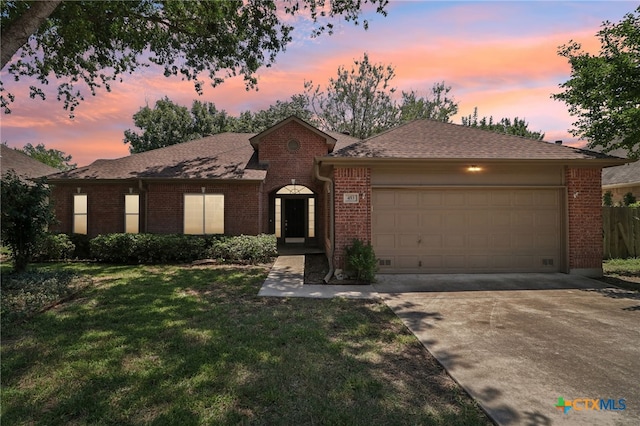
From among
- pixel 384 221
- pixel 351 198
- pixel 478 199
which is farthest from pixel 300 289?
pixel 478 199

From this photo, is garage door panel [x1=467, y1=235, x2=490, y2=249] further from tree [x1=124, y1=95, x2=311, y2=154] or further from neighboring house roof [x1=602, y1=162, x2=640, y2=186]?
tree [x1=124, y1=95, x2=311, y2=154]

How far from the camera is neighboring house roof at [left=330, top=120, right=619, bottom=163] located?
9148mm

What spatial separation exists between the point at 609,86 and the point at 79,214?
20.6 meters

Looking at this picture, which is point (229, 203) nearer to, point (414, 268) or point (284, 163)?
point (284, 163)

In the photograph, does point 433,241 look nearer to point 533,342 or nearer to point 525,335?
point 525,335

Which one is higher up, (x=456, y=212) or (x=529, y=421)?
(x=456, y=212)

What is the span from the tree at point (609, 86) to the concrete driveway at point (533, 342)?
192 inches

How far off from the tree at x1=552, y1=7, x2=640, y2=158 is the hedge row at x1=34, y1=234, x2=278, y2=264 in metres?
11.6

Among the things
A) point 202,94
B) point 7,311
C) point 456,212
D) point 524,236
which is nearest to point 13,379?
point 7,311

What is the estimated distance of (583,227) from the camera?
370 inches

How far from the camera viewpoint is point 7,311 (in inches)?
218

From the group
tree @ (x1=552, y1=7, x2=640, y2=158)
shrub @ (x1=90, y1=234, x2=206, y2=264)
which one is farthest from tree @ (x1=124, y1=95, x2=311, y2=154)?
tree @ (x1=552, y1=7, x2=640, y2=158)

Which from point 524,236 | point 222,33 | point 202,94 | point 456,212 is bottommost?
point 524,236

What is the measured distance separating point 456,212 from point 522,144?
341cm
